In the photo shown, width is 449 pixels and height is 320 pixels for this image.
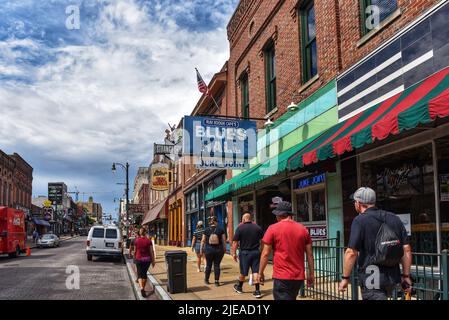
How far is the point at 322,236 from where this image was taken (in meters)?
12.0

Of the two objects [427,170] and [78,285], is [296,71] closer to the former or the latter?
[427,170]

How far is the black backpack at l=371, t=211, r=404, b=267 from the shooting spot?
4598 millimetres

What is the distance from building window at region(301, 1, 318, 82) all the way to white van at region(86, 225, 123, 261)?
13.7m

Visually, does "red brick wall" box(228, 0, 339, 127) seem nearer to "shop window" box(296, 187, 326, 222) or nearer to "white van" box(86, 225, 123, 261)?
"shop window" box(296, 187, 326, 222)

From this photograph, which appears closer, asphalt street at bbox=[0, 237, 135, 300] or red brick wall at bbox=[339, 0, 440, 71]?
red brick wall at bbox=[339, 0, 440, 71]

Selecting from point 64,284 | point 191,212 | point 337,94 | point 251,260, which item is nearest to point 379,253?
point 251,260

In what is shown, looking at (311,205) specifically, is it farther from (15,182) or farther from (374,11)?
(15,182)

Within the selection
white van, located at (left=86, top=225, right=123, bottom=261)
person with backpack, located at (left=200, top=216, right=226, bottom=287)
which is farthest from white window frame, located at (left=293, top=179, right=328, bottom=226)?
white van, located at (left=86, top=225, right=123, bottom=261)

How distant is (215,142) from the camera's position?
1399 centimetres

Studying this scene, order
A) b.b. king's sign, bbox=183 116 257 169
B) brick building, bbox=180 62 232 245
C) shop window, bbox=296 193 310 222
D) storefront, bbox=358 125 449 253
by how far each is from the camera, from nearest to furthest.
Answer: storefront, bbox=358 125 449 253 → shop window, bbox=296 193 310 222 → b.b. king's sign, bbox=183 116 257 169 → brick building, bbox=180 62 232 245

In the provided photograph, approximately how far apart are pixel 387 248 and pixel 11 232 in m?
24.0

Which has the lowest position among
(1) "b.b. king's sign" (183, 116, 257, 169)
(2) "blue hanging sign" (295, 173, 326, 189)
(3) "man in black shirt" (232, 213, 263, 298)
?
(3) "man in black shirt" (232, 213, 263, 298)

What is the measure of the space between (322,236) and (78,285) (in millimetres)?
6836

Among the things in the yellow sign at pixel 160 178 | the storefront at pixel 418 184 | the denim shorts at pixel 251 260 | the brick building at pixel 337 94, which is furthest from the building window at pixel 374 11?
the yellow sign at pixel 160 178
